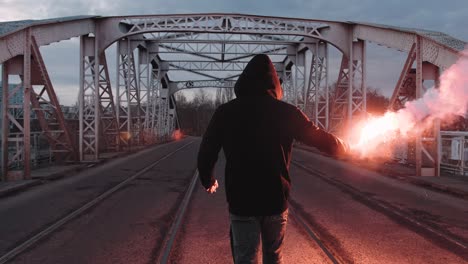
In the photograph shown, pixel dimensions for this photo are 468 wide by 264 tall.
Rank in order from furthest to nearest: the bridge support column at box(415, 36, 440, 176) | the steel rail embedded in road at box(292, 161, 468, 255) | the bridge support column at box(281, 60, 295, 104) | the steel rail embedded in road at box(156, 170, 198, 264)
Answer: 1. the bridge support column at box(281, 60, 295, 104)
2. the bridge support column at box(415, 36, 440, 176)
3. the steel rail embedded in road at box(292, 161, 468, 255)
4. the steel rail embedded in road at box(156, 170, 198, 264)

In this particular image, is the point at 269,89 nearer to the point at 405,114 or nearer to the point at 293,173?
the point at 405,114

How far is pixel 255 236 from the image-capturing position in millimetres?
3680

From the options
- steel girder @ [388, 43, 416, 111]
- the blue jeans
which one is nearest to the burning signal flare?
steel girder @ [388, 43, 416, 111]

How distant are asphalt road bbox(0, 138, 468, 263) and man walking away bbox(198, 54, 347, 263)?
8.66 feet

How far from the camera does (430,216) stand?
30.8 ft

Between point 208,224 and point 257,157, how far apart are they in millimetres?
5176

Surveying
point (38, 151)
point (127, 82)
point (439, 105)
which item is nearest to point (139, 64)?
point (127, 82)

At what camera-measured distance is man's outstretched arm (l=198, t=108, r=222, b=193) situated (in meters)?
3.75

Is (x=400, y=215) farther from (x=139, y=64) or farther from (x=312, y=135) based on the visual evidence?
(x=139, y=64)

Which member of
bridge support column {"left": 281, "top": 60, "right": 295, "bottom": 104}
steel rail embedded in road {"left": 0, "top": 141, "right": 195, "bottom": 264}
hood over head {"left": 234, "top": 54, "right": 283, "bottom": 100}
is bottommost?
steel rail embedded in road {"left": 0, "top": 141, "right": 195, "bottom": 264}

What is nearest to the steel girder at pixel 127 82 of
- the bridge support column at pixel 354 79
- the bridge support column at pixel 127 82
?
the bridge support column at pixel 127 82

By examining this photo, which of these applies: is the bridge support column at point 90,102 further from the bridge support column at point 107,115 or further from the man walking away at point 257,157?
the man walking away at point 257,157

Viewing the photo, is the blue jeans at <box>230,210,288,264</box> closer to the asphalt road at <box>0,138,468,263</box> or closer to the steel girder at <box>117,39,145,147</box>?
the asphalt road at <box>0,138,468,263</box>

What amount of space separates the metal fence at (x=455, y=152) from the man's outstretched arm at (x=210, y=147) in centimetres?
1493
